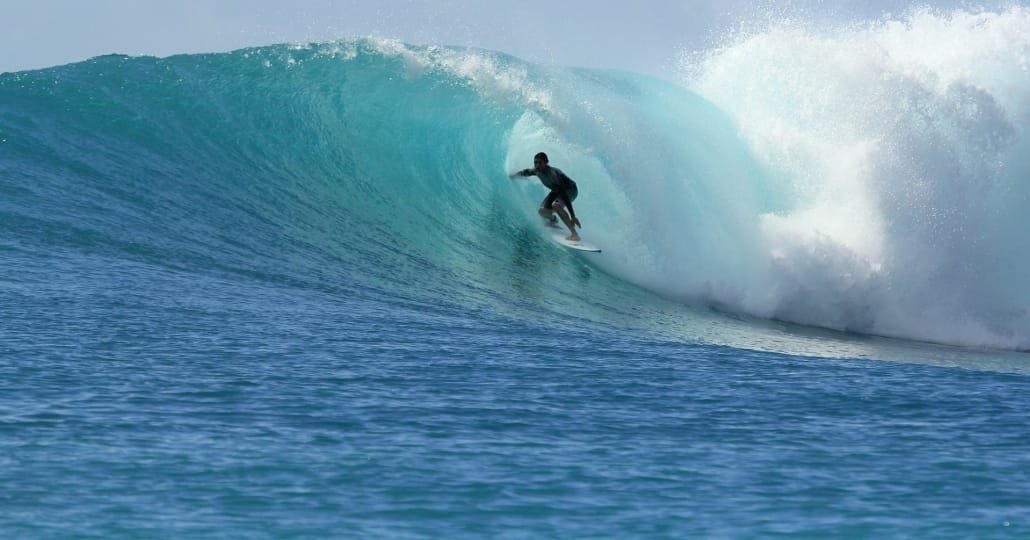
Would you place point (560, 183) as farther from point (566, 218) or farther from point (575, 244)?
point (575, 244)

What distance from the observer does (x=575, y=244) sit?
15.7 metres

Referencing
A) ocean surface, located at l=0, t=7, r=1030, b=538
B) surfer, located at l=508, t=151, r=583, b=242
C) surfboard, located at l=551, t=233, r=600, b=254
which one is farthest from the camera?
surfer, located at l=508, t=151, r=583, b=242

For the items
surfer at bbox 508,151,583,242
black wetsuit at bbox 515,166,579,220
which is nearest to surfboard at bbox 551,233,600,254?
surfer at bbox 508,151,583,242

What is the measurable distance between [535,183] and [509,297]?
4911mm

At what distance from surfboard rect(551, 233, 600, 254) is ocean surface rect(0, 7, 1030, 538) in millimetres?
143

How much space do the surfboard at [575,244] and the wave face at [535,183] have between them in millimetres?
234

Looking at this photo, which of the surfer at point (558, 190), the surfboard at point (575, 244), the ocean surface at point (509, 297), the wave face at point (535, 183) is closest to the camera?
the ocean surface at point (509, 297)

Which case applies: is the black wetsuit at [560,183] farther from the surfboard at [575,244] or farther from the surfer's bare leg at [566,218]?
the surfboard at [575,244]

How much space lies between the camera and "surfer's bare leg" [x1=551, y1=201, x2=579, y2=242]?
624 inches

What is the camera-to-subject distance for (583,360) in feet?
33.0

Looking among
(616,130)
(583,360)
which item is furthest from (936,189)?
(583,360)

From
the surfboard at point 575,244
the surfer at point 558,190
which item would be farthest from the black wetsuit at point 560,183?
the surfboard at point 575,244

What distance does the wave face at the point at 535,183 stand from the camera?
1421 centimetres

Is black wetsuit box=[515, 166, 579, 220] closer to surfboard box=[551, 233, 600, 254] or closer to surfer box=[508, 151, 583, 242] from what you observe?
surfer box=[508, 151, 583, 242]
